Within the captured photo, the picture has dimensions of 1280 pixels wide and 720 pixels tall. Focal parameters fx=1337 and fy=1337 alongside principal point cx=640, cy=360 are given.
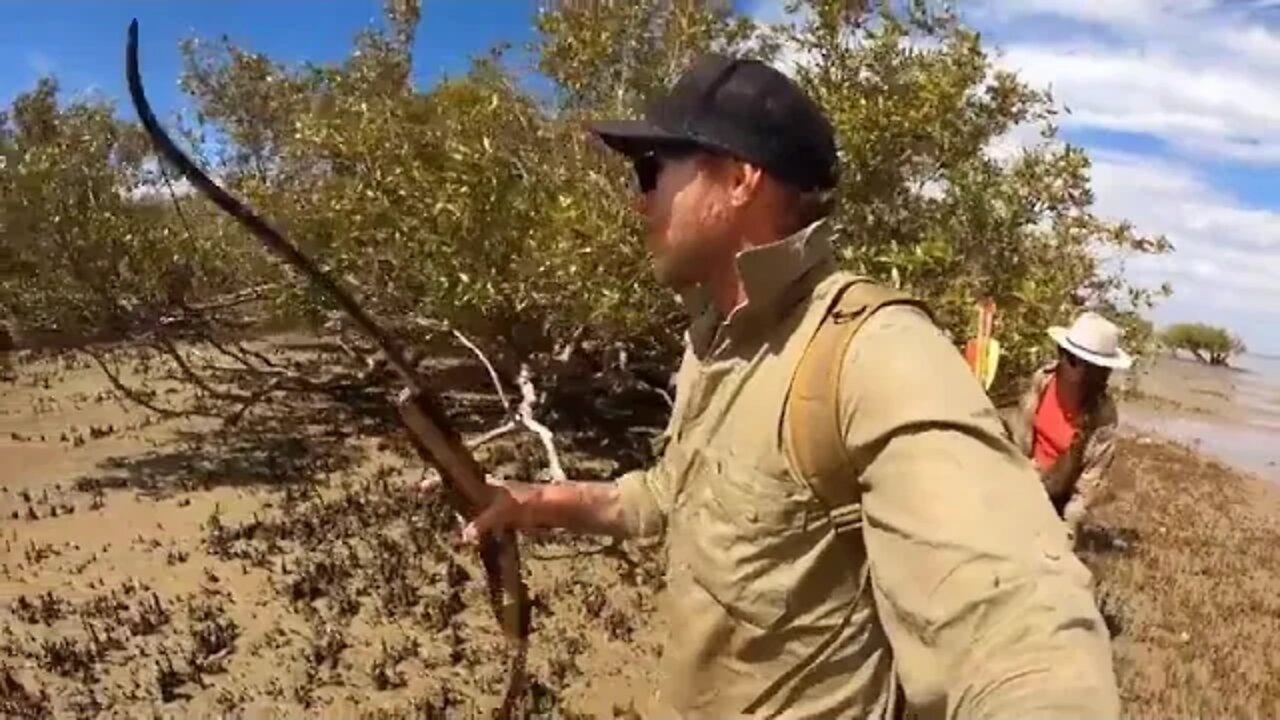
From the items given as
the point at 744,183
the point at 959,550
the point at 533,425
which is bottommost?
the point at 959,550

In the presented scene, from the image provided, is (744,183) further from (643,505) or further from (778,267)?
(643,505)

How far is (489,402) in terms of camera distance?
618 inches

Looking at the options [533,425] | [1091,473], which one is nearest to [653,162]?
[1091,473]

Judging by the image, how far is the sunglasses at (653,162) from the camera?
1.89 m

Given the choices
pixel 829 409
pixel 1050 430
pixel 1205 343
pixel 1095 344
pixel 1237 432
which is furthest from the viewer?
pixel 1205 343

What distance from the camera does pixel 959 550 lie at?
134 centimetres

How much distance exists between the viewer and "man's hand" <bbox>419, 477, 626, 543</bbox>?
2.16 meters

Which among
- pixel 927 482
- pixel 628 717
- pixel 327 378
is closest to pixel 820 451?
pixel 927 482

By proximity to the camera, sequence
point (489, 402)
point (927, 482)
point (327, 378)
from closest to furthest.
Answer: point (927, 482)
point (489, 402)
point (327, 378)

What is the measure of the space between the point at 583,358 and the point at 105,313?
15.9 feet

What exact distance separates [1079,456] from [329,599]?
4.86 m

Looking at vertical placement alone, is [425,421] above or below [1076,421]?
above

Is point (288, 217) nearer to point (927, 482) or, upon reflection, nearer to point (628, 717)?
point (628, 717)

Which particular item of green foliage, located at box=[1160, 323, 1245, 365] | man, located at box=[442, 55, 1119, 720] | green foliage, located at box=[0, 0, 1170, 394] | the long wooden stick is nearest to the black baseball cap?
man, located at box=[442, 55, 1119, 720]
